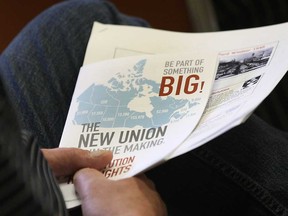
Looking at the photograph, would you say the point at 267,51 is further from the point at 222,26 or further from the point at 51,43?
the point at 222,26

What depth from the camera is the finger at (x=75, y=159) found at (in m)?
0.38

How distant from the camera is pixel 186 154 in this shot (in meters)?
0.49

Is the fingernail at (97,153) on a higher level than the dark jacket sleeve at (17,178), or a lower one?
lower

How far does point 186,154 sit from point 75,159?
142 millimetres

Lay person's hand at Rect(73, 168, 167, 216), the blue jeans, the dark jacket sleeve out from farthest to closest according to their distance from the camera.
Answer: the blue jeans → person's hand at Rect(73, 168, 167, 216) → the dark jacket sleeve

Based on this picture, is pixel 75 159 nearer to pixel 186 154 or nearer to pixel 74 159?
pixel 74 159

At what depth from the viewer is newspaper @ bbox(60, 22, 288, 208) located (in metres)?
0.38

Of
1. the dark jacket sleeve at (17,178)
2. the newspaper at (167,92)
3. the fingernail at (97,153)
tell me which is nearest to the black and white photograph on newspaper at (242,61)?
the newspaper at (167,92)

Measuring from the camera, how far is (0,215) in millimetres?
183

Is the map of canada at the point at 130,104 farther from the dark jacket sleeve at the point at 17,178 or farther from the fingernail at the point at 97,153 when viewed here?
the dark jacket sleeve at the point at 17,178

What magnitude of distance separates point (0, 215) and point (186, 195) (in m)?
0.34

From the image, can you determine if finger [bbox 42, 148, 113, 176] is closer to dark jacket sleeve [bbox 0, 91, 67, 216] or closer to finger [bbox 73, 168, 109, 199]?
finger [bbox 73, 168, 109, 199]

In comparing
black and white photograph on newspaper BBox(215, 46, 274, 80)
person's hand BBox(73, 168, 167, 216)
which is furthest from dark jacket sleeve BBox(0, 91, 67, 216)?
black and white photograph on newspaper BBox(215, 46, 274, 80)

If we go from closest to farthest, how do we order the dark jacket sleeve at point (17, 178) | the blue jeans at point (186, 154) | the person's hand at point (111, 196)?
the dark jacket sleeve at point (17, 178), the person's hand at point (111, 196), the blue jeans at point (186, 154)
